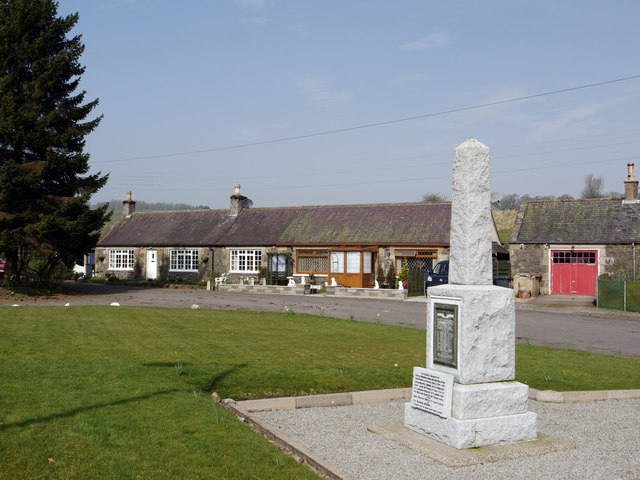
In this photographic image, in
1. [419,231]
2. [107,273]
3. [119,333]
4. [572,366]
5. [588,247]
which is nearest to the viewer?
[572,366]

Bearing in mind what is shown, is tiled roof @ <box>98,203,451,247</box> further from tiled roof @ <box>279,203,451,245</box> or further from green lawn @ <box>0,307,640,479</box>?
green lawn @ <box>0,307,640,479</box>

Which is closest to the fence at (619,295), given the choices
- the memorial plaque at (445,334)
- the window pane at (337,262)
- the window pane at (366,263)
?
the window pane at (366,263)

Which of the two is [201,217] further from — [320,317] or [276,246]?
[320,317]

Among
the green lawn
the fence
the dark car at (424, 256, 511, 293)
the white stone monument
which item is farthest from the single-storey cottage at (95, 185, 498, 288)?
the white stone monument

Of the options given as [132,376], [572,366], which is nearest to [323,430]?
[132,376]

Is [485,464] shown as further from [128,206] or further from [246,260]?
[128,206]

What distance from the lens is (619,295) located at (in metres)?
24.6

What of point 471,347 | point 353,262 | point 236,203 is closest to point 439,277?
point 353,262

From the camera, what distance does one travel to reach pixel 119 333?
482 inches

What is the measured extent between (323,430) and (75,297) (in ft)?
71.9

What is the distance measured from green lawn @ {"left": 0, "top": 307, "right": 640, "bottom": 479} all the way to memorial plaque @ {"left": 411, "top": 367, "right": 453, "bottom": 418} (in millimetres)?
1937

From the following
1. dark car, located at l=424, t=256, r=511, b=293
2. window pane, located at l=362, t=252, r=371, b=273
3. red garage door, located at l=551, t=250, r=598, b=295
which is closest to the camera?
dark car, located at l=424, t=256, r=511, b=293

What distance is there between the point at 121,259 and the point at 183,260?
608 cm

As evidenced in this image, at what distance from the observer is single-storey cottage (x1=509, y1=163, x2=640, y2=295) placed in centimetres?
3122
